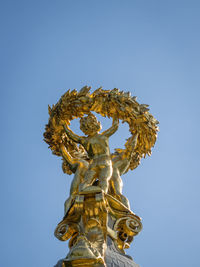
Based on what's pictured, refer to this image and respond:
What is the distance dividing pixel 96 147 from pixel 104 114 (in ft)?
4.58

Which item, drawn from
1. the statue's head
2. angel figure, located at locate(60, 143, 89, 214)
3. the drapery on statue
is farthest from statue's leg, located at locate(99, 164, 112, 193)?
the statue's head

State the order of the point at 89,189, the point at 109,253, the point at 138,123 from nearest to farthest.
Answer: the point at 109,253
the point at 89,189
the point at 138,123

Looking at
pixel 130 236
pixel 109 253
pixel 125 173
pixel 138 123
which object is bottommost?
pixel 109 253

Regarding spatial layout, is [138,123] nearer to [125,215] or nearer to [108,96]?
[108,96]

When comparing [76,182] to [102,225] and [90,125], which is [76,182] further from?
[102,225]

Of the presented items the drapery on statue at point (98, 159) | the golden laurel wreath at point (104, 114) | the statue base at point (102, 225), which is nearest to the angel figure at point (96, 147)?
the drapery on statue at point (98, 159)

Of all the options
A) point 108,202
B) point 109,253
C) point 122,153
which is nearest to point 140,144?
point 122,153

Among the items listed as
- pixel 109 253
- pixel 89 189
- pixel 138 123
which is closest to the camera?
pixel 109 253

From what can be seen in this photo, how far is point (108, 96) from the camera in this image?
18.2 meters

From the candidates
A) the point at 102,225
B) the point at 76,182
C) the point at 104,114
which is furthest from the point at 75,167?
the point at 102,225

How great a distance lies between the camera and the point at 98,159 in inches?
673

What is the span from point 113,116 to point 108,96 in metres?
0.66

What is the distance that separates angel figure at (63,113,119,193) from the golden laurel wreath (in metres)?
0.31

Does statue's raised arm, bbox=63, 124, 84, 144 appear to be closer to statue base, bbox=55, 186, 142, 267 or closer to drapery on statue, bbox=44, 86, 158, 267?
drapery on statue, bbox=44, 86, 158, 267
